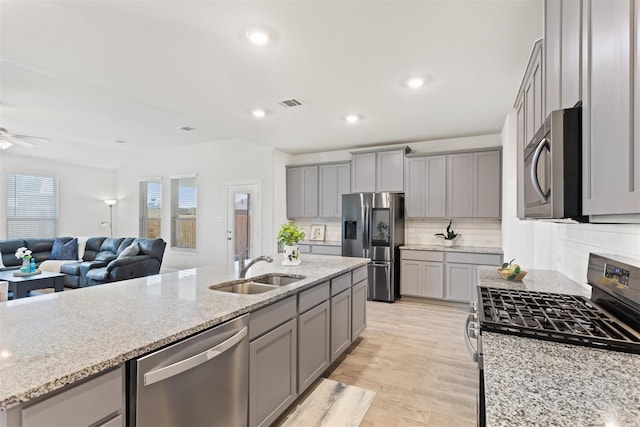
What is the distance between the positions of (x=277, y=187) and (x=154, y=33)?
12.6 ft

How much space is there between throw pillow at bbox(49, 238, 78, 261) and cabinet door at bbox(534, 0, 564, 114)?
744 cm

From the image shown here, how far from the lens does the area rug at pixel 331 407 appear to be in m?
2.05

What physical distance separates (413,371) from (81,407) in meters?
2.47

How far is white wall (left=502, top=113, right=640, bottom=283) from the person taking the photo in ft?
5.01

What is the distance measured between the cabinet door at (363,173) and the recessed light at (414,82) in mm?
2261

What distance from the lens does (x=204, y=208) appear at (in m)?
6.75

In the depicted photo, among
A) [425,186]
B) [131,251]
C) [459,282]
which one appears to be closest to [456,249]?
[459,282]

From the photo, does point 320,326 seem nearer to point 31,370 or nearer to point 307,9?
point 31,370

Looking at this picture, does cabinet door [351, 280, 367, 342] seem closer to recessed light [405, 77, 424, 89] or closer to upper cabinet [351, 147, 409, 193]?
recessed light [405, 77, 424, 89]

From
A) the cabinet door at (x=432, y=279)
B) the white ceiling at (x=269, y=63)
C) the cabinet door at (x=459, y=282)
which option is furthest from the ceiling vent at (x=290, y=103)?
the cabinet door at (x=459, y=282)

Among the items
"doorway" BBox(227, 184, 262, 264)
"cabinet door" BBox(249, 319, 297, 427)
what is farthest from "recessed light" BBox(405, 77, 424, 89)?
"doorway" BBox(227, 184, 262, 264)

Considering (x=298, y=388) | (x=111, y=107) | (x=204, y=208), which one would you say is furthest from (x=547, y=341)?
(x=204, y=208)

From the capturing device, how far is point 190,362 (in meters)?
1.25

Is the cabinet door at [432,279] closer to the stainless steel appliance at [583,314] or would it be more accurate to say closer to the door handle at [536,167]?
the stainless steel appliance at [583,314]
